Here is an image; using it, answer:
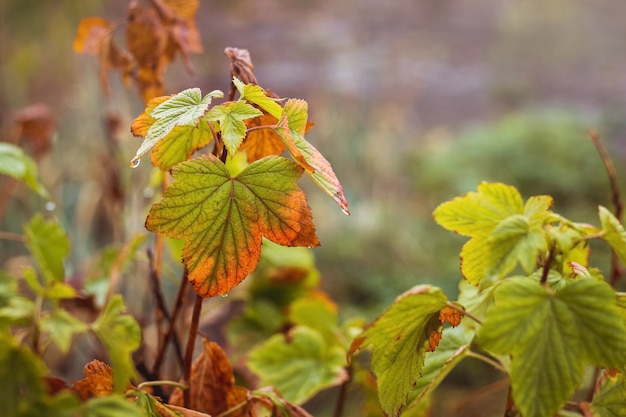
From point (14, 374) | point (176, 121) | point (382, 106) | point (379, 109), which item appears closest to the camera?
point (14, 374)

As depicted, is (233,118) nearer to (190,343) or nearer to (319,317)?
(190,343)

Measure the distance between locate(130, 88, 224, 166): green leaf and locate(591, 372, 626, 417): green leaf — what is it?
373mm

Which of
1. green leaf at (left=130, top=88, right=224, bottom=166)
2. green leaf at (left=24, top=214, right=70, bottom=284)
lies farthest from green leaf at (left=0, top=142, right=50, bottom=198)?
green leaf at (left=130, top=88, right=224, bottom=166)

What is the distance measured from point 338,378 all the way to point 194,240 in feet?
1.02

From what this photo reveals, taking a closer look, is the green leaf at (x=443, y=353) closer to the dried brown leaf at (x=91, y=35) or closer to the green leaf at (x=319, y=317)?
the green leaf at (x=319, y=317)

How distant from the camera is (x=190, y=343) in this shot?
0.49 metres

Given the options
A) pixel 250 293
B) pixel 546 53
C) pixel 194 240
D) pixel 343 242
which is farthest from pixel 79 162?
pixel 546 53

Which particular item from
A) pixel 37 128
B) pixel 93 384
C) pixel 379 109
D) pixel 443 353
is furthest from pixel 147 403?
pixel 379 109

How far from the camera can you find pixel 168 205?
415 mm

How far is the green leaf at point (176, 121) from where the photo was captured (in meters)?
0.39

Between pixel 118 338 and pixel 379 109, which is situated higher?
pixel 379 109

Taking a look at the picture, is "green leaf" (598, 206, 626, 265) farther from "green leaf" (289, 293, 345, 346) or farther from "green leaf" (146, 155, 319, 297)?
"green leaf" (289, 293, 345, 346)

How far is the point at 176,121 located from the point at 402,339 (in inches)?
9.0

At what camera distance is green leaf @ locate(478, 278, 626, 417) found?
1.20 feet
